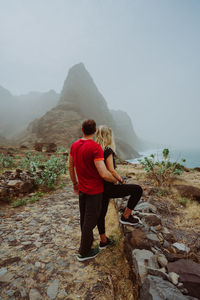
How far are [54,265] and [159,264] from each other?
1775mm

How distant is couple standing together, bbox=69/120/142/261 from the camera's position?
6.52 ft

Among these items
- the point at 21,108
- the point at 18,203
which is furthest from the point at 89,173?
the point at 21,108

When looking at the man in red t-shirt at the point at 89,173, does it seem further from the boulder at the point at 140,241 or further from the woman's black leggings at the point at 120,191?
the boulder at the point at 140,241

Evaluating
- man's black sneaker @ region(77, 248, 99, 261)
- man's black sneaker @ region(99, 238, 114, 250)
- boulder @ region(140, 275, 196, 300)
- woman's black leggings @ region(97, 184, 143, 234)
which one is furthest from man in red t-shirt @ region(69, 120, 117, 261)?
boulder @ region(140, 275, 196, 300)

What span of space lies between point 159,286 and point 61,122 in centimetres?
4605

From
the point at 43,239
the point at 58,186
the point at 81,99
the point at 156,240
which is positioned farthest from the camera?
the point at 81,99

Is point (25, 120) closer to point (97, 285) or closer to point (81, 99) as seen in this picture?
point (81, 99)

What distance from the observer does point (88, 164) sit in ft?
6.71

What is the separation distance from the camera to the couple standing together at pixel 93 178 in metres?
1.99

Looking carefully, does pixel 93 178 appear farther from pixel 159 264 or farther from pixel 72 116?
pixel 72 116

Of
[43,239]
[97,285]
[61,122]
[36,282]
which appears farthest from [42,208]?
[61,122]

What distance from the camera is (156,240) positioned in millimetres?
2482

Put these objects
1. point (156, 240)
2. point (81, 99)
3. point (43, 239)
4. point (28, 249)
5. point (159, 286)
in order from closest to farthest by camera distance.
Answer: point (159, 286)
point (156, 240)
point (28, 249)
point (43, 239)
point (81, 99)

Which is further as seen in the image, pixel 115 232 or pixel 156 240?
pixel 115 232
